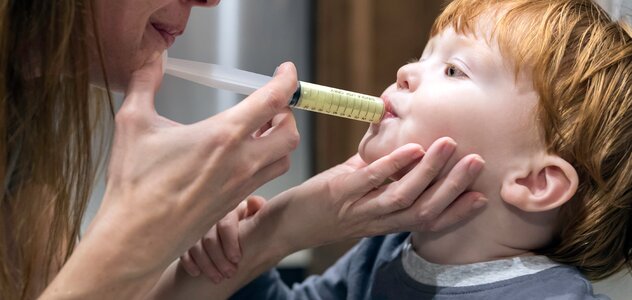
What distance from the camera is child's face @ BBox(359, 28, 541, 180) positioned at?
933 mm

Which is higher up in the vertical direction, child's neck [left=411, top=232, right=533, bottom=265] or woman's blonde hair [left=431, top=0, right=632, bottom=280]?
woman's blonde hair [left=431, top=0, right=632, bottom=280]

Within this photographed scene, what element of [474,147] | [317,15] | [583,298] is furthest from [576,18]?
[317,15]

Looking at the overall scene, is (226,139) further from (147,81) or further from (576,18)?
(576,18)

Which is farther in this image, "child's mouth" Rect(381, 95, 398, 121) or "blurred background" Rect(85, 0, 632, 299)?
"blurred background" Rect(85, 0, 632, 299)

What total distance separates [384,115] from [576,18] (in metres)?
0.26

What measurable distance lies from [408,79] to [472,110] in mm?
94

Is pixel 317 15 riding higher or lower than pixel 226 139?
lower

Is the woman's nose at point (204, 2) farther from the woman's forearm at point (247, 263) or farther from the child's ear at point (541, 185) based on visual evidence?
the child's ear at point (541, 185)

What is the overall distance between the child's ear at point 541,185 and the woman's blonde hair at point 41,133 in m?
0.48

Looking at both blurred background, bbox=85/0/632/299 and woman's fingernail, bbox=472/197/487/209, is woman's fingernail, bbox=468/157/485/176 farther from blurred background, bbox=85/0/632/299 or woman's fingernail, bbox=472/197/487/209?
blurred background, bbox=85/0/632/299

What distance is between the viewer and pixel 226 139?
32.5 inches

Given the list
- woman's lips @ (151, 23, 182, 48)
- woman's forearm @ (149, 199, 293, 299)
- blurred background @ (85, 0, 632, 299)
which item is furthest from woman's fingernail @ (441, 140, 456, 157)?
blurred background @ (85, 0, 632, 299)

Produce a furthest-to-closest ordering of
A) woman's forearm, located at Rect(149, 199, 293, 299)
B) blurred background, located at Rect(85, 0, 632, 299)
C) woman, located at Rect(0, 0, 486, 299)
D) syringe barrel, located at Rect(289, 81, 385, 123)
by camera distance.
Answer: blurred background, located at Rect(85, 0, 632, 299), woman's forearm, located at Rect(149, 199, 293, 299), syringe barrel, located at Rect(289, 81, 385, 123), woman, located at Rect(0, 0, 486, 299)

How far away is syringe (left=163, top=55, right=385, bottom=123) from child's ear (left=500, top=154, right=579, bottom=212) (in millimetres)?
175
